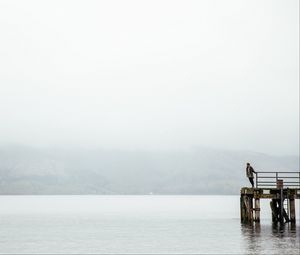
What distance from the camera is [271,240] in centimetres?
4666

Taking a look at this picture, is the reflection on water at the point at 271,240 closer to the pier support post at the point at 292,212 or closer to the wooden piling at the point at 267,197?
the pier support post at the point at 292,212

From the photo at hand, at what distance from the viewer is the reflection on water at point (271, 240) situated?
40.9 metres

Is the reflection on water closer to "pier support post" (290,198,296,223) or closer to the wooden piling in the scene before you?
"pier support post" (290,198,296,223)

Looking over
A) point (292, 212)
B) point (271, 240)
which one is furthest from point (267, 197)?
point (271, 240)

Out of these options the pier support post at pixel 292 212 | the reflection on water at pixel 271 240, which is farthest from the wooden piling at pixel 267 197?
the reflection on water at pixel 271 240

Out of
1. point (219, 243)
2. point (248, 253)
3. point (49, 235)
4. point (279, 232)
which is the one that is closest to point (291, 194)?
point (279, 232)

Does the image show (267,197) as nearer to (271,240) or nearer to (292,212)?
(292,212)

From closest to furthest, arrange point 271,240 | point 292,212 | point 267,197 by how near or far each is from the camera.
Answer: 1. point 271,240
2. point 267,197
3. point 292,212

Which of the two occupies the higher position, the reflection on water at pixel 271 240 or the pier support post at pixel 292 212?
the pier support post at pixel 292 212

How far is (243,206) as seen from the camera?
5981 cm

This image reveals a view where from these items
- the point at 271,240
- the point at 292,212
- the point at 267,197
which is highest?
the point at 267,197

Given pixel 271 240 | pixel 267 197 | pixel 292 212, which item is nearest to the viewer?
pixel 271 240

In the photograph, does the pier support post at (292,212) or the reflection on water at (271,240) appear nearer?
the reflection on water at (271,240)

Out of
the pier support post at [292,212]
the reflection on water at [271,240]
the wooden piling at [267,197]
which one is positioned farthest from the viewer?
the pier support post at [292,212]
